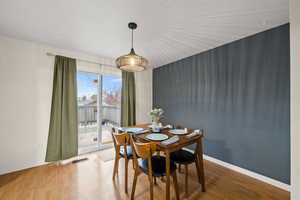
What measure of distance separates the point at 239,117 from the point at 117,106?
3.01 meters

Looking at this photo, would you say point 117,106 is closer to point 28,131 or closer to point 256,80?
point 28,131

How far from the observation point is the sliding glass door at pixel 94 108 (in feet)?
9.96

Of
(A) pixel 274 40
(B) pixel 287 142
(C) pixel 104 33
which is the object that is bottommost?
(B) pixel 287 142

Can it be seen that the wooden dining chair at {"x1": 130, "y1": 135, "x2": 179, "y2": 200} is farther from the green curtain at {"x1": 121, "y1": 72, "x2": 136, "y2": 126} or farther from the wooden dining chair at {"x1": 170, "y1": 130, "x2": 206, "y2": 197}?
the green curtain at {"x1": 121, "y1": 72, "x2": 136, "y2": 126}

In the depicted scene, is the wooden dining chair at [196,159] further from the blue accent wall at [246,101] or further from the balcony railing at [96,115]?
the balcony railing at [96,115]

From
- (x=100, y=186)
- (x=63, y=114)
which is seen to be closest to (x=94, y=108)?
(x=63, y=114)

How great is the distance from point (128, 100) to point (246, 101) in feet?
9.14

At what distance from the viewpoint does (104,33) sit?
213cm

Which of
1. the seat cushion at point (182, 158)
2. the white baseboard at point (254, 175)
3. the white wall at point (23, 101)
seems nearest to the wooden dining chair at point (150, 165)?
the seat cushion at point (182, 158)

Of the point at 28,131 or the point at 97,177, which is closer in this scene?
the point at 97,177

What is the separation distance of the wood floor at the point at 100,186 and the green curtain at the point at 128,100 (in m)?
1.42

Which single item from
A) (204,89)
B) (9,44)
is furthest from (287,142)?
(9,44)

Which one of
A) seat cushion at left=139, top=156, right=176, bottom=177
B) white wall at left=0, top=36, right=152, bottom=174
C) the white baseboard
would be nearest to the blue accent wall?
the white baseboard

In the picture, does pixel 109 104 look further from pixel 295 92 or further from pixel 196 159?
pixel 295 92
